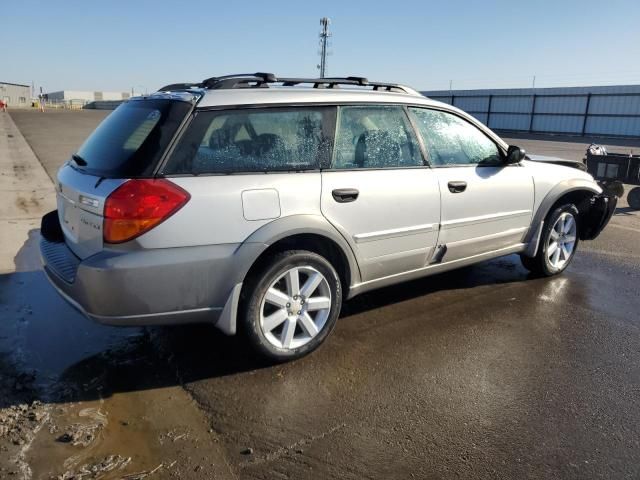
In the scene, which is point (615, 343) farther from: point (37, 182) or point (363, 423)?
point (37, 182)

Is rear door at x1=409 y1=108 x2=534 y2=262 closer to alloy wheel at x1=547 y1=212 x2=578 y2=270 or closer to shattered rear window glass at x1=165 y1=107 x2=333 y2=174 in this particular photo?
alloy wheel at x1=547 y1=212 x2=578 y2=270

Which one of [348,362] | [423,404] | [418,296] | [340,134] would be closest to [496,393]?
[423,404]

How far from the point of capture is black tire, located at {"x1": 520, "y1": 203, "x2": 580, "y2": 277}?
5059 millimetres

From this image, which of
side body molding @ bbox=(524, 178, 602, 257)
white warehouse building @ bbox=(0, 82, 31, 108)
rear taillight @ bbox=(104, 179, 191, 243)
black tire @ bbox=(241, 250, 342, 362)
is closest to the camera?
rear taillight @ bbox=(104, 179, 191, 243)

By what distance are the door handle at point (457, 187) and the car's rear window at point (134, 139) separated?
6.78ft

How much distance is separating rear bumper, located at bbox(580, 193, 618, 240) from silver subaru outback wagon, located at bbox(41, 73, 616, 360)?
1.54 metres

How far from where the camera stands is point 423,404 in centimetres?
308

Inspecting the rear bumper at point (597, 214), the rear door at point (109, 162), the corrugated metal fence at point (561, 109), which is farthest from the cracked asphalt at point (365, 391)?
the corrugated metal fence at point (561, 109)

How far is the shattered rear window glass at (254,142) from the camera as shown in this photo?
3074 mm

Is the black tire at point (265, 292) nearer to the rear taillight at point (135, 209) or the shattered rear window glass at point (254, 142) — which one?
the shattered rear window glass at point (254, 142)

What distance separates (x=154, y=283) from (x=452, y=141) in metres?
2.63

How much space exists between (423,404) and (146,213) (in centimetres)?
187

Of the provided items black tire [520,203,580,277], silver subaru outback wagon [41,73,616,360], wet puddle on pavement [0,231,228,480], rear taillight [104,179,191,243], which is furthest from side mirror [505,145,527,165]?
wet puddle on pavement [0,231,228,480]

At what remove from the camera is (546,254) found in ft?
16.9
